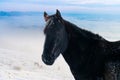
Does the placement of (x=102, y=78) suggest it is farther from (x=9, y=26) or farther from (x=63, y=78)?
(x=9, y=26)

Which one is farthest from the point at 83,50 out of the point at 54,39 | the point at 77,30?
the point at 54,39

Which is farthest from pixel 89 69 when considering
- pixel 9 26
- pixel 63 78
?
pixel 9 26

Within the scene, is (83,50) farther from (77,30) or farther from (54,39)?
(54,39)

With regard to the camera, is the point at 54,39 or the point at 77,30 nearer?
the point at 54,39

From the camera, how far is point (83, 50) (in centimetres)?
902

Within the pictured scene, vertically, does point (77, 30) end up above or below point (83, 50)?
above

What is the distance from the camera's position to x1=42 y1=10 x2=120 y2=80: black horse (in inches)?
338

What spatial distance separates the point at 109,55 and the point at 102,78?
23.1 inches

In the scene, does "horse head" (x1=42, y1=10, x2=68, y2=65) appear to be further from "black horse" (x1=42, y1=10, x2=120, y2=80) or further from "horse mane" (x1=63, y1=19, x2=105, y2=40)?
"horse mane" (x1=63, y1=19, x2=105, y2=40)

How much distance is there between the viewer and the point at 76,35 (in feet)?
29.7

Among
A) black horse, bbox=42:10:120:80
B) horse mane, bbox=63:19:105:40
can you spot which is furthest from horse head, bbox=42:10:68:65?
horse mane, bbox=63:19:105:40

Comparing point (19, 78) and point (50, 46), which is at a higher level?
point (50, 46)

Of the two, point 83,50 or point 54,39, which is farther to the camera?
point 83,50

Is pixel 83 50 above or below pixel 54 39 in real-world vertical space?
below
